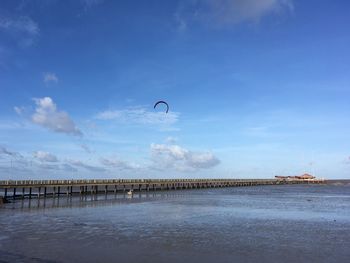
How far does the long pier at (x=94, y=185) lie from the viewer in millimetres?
57775

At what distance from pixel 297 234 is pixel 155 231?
28.9 feet

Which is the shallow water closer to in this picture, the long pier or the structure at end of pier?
the structure at end of pier

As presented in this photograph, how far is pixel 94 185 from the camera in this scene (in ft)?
240

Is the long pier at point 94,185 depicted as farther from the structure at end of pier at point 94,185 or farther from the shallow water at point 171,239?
the shallow water at point 171,239

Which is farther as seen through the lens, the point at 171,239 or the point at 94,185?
the point at 94,185

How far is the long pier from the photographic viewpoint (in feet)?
190

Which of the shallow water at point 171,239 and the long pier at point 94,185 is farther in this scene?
the long pier at point 94,185

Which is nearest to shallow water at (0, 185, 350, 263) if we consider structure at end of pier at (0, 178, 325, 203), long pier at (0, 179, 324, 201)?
structure at end of pier at (0, 178, 325, 203)

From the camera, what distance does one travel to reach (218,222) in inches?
1222

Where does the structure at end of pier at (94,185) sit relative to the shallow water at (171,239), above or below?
above

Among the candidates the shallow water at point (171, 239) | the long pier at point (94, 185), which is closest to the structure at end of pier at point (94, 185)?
the long pier at point (94, 185)

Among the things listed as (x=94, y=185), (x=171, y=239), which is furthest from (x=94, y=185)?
(x=171, y=239)

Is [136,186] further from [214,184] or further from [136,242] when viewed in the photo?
[136,242]

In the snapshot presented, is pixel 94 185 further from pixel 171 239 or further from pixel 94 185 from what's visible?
pixel 171 239
